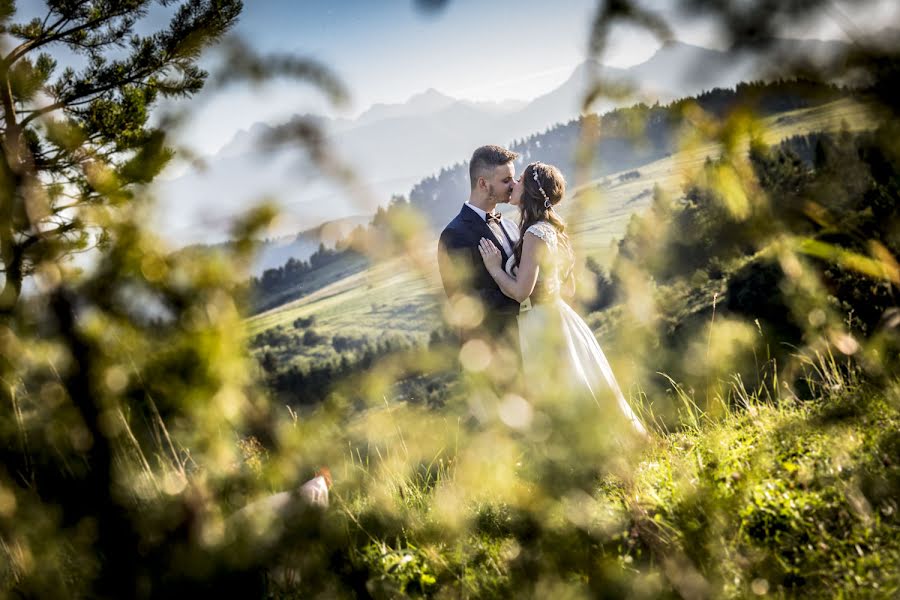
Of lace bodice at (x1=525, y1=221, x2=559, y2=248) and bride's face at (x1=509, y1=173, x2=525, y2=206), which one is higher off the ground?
bride's face at (x1=509, y1=173, x2=525, y2=206)

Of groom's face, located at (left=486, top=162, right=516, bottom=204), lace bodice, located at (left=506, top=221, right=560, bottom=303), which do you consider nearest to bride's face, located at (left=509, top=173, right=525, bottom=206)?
groom's face, located at (left=486, top=162, right=516, bottom=204)

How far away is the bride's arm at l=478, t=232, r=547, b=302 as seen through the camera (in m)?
3.94

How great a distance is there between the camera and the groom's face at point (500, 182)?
15.2 ft

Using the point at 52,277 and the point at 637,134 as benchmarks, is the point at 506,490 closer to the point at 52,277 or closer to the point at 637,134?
the point at 637,134

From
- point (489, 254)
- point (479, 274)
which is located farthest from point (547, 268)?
point (479, 274)

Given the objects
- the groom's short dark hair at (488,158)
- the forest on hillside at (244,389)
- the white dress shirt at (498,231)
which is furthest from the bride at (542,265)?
the forest on hillside at (244,389)

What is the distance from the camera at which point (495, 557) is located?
144 centimetres

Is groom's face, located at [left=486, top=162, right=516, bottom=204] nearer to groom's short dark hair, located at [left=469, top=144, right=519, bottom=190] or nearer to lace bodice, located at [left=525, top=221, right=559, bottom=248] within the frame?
groom's short dark hair, located at [left=469, top=144, right=519, bottom=190]

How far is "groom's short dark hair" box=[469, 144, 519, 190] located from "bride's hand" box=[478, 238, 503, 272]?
851mm

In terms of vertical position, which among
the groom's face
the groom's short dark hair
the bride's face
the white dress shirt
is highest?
the groom's short dark hair

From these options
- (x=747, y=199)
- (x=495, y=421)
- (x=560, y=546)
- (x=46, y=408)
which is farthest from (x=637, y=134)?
(x=495, y=421)

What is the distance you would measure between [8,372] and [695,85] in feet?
4.34

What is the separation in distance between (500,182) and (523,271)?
1096 millimetres

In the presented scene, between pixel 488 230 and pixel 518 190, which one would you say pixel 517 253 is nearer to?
pixel 488 230
